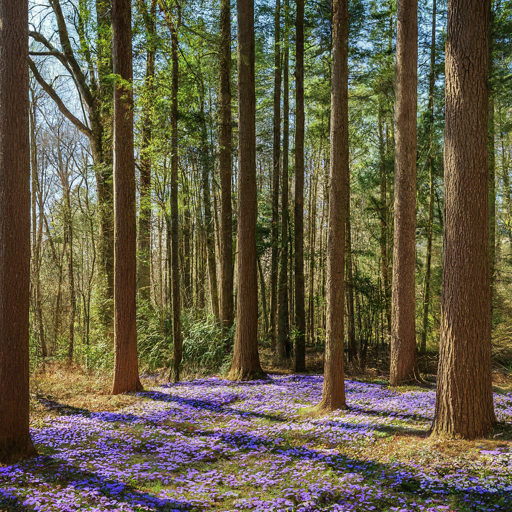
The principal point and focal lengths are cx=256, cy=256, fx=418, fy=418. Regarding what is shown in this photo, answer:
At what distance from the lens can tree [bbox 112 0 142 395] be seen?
8.27 m

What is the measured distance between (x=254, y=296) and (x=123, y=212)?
133 inches

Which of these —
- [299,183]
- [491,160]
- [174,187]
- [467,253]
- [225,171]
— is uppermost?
[491,160]

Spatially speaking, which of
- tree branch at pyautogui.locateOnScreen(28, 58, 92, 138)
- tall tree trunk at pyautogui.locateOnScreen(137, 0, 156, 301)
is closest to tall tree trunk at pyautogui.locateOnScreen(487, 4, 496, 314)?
tall tree trunk at pyautogui.locateOnScreen(137, 0, 156, 301)

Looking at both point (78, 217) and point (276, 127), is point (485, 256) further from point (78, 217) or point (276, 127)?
point (78, 217)

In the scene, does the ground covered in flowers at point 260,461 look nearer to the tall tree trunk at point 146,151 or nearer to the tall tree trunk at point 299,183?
the tall tree trunk at point 299,183

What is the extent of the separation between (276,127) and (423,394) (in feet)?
28.4

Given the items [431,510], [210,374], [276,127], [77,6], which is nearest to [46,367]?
[210,374]

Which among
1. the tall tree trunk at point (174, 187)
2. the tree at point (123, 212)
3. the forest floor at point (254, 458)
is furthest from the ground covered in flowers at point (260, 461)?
the tall tree trunk at point (174, 187)

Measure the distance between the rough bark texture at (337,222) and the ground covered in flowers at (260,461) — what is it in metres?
0.54

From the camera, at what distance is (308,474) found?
177 inches

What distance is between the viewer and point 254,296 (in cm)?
952

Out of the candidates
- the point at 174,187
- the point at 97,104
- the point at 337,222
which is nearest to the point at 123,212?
the point at 174,187

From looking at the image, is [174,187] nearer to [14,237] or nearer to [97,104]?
[14,237]

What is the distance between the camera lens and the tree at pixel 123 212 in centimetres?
827
